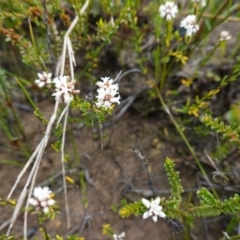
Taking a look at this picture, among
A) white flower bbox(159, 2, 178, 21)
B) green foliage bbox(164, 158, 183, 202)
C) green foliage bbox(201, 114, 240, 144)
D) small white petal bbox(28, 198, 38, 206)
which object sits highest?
white flower bbox(159, 2, 178, 21)

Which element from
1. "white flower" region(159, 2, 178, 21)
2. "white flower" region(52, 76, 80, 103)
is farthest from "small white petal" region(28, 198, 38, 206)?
"white flower" region(159, 2, 178, 21)

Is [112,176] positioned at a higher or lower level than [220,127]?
higher

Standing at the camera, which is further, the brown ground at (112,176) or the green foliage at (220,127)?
the brown ground at (112,176)

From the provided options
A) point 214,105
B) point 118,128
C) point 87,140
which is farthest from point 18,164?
point 214,105

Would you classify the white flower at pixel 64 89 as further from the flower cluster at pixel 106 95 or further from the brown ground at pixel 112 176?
the brown ground at pixel 112 176

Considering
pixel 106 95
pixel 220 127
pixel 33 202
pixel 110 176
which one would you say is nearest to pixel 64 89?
pixel 106 95

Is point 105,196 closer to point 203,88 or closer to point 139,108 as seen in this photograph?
point 139,108

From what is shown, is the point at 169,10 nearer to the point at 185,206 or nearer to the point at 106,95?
the point at 106,95

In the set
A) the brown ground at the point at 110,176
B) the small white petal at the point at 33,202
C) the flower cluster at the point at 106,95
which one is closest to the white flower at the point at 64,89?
the flower cluster at the point at 106,95

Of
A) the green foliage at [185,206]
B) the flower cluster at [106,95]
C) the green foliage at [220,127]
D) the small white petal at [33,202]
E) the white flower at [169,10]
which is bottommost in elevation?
the small white petal at [33,202]

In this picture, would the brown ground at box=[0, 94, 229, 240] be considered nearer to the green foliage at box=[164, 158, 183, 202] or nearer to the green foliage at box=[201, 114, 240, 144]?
the green foliage at box=[164, 158, 183, 202]

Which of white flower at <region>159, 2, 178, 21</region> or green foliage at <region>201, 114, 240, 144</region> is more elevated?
white flower at <region>159, 2, 178, 21</region>

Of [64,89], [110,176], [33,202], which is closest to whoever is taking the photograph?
[33,202]
